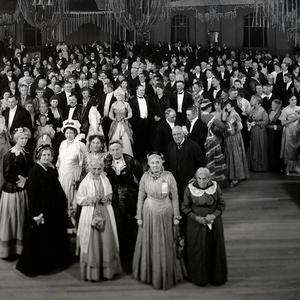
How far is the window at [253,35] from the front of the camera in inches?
883

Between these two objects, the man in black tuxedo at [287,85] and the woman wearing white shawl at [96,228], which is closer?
the woman wearing white shawl at [96,228]

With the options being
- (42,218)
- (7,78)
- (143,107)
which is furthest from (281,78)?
(42,218)

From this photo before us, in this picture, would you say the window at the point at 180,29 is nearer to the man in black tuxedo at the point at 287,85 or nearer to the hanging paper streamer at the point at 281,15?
the hanging paper streamer at the point at 281,15

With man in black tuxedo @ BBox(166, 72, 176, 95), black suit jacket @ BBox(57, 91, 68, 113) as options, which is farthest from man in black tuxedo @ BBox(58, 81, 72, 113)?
man in black tuxedo @ BBox(166, 72, 176, 95)

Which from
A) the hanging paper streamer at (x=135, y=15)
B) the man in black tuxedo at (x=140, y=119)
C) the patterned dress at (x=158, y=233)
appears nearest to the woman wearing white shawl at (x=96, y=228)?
the patterned dress at (x=158, y=233)

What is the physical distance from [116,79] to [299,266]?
23.1 feet

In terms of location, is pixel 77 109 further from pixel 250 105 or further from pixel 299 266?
pixel 299 266

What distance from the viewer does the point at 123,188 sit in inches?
215

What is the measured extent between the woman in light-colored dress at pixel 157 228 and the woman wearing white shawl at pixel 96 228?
280mm

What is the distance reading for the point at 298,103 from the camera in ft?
31.3

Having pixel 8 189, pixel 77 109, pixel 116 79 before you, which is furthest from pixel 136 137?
pixel 8 189

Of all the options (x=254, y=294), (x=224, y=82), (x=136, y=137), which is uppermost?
(x=224, y=82)

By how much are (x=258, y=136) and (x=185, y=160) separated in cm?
331

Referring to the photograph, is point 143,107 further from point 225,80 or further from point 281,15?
point 281,15
